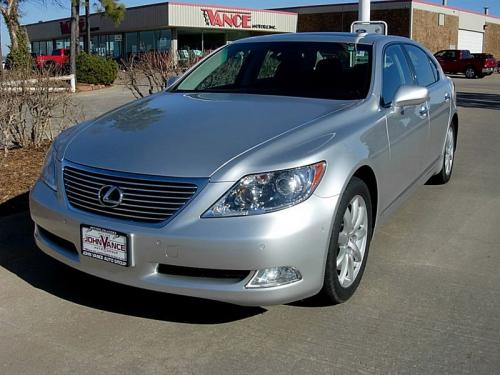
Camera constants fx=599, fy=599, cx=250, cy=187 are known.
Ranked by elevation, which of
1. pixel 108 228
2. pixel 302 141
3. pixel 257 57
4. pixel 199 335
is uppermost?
pixel 257 57

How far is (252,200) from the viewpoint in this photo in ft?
9.95

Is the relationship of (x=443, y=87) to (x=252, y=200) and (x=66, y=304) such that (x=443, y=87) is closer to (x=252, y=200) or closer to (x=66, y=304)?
(x=252, y=200)

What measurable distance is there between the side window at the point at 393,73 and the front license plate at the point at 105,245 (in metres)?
2.19

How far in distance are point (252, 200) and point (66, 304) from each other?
146cm

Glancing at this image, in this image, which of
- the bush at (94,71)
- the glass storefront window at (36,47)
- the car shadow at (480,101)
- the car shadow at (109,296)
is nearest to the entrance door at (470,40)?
the car shadow at (480,101)

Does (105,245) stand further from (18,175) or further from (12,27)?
(12,27)

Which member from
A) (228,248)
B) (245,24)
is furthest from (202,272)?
(245,24)

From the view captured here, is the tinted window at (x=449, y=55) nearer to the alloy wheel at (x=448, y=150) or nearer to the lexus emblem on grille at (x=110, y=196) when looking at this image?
the alloy wheel at (x=448, y=150)

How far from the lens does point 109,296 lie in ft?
12.4

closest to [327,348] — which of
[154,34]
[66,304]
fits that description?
[66,304]

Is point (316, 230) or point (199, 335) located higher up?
point (316, 230)

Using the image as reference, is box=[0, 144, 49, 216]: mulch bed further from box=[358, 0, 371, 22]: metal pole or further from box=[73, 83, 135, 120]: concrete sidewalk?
box=[358, 0, 371, 22]: metal pole

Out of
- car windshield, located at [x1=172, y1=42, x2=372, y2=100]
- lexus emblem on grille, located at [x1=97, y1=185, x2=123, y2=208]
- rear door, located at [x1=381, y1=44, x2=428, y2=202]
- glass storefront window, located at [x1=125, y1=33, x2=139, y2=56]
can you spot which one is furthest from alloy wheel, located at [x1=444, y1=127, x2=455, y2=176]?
glass storefront window, located at [x1=125, y1=33, x2=139, y2=56]

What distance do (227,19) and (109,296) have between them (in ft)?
140
